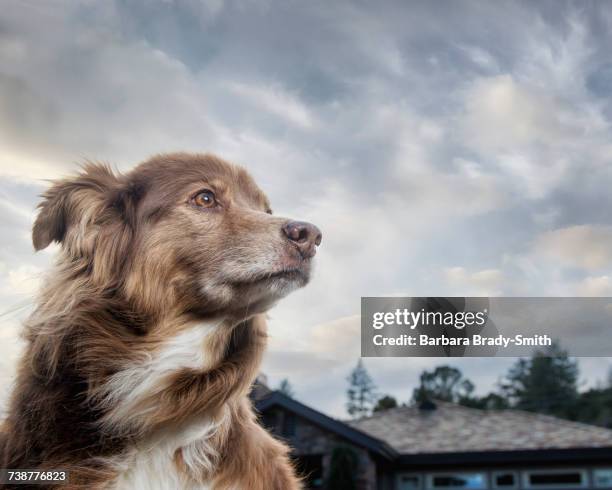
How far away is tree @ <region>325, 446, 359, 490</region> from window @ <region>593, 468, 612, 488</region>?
595cm

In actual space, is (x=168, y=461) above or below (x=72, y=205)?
below

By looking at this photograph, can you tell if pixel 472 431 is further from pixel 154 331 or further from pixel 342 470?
pixel 154 331

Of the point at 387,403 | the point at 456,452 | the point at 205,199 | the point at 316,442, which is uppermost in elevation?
the point at 387,403

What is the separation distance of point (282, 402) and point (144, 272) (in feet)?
53.1

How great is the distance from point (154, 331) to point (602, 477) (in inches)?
663

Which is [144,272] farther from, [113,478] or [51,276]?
[113,478]

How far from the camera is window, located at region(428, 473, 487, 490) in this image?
1766 cm

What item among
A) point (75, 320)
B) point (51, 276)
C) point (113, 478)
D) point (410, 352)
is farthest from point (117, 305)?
point (410, 352)

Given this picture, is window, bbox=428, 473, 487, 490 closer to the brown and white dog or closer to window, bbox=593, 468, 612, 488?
window, bbox=593, 468, 612, 488

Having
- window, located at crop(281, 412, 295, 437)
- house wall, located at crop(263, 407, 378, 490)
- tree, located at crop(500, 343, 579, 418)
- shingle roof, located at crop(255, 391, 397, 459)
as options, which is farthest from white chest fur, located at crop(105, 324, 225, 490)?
tree, located at crop(500, 343, 579, 418)

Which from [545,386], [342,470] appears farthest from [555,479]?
[545,386]

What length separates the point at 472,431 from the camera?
770 inches

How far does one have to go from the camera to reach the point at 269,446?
10.5ft

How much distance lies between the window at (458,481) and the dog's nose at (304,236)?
641 inches
